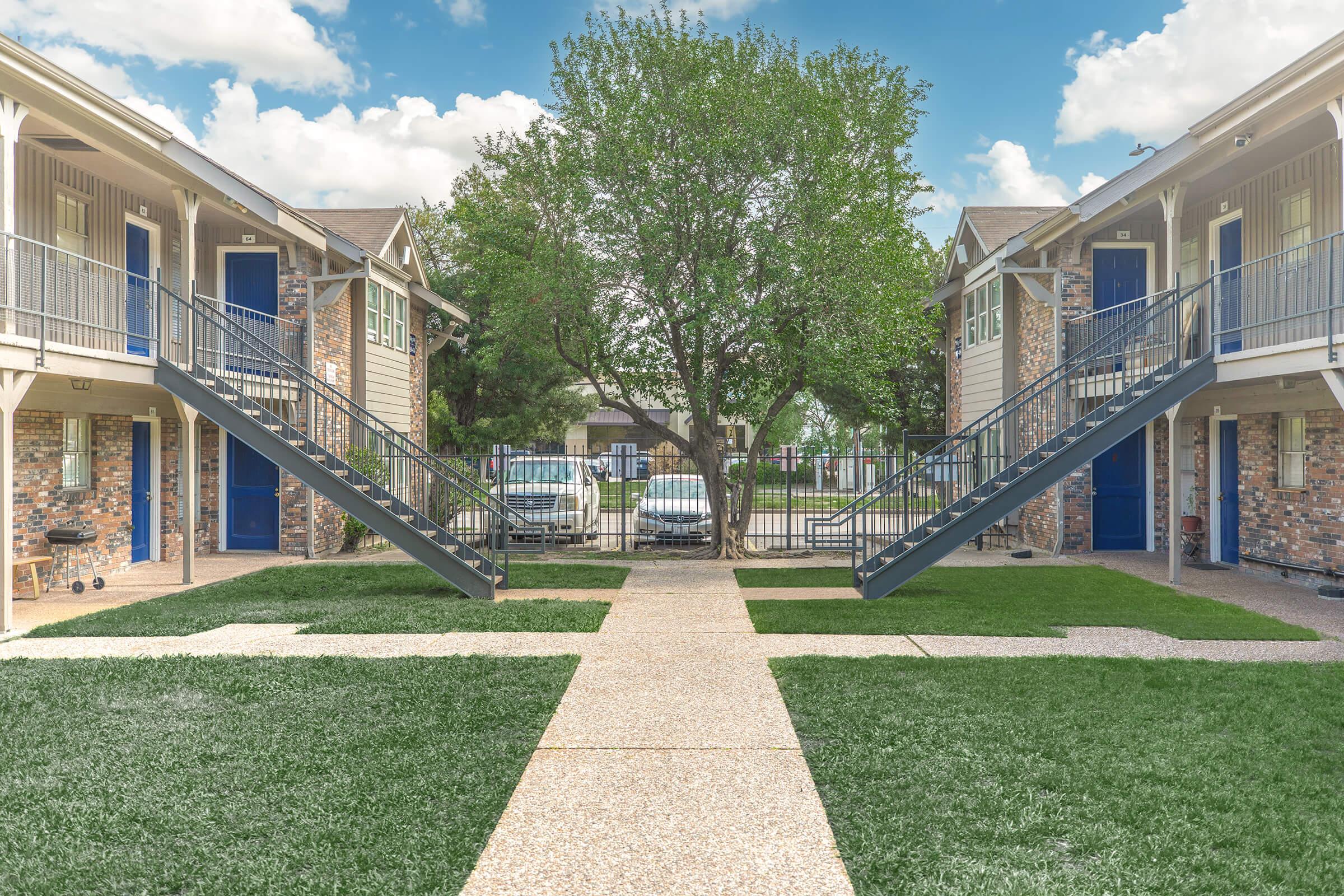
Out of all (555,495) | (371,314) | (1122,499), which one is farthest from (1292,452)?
(371,314)

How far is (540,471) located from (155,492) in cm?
651

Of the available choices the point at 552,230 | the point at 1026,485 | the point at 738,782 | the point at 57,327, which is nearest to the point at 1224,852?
the point at 738,782

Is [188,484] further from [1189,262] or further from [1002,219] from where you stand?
[1002,219]

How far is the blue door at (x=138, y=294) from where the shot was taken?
37.4ft

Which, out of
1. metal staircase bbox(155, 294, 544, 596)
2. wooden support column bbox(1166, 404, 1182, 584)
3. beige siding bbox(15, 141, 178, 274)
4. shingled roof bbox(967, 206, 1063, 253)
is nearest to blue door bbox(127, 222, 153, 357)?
beige siding bbox(15, 141, 178, 274)

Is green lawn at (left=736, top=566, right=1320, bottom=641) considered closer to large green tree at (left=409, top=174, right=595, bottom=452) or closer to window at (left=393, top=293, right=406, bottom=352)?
window at (left=393, top=293, right=406, bottom=352)

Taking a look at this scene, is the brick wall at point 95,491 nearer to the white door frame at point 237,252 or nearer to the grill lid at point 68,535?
the grill lid at point 68,535

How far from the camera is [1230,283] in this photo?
11203 millimetres

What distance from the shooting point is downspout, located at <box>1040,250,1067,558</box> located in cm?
1548

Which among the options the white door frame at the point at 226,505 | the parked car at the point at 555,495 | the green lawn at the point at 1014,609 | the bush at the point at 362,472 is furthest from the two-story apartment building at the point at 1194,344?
the white door frame at the point at 226,505

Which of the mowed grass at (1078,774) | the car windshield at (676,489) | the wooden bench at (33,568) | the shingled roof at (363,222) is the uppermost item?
the shingled roof at (363,222)

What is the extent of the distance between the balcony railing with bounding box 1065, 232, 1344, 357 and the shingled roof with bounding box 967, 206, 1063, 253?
19.4ft

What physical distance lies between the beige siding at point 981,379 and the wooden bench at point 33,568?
600 inches

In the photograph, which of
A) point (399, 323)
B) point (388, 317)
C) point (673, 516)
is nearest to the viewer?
point (673, 516)
